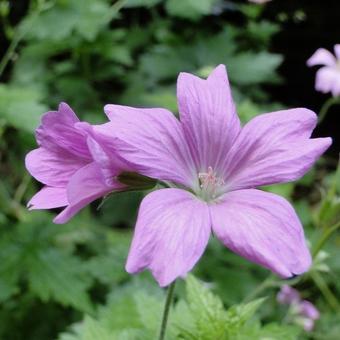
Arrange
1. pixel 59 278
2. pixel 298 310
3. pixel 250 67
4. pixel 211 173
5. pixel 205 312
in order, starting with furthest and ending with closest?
pixel 250 67 → pixel 298 310 → pixel 59 278 → pixel 205 312 → pixel 211 173

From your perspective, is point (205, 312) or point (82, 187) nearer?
point (82, 187)

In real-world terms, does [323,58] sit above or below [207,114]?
below

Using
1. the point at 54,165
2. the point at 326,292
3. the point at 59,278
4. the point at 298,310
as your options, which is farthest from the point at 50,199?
the point at 326,292

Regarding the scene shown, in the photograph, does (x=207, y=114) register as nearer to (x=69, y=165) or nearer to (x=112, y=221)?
(x=69, y=165)

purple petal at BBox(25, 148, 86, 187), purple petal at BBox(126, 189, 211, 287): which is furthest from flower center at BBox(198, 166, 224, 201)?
purple petal at BBox(25, 148, 86, 187)

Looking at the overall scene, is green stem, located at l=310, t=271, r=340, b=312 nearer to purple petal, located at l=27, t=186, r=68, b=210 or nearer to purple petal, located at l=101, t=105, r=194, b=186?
purple petal, located at l=101, t=105, r=194, b=186

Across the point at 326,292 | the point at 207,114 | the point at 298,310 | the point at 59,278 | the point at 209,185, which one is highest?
the point at 207,114

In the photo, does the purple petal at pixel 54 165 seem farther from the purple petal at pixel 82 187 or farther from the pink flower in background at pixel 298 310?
the pink flower in background at pixel 298 310

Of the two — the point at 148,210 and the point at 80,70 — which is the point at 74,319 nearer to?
the point at 80,70

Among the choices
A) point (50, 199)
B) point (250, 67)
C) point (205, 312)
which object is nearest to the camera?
point (50, 199)
